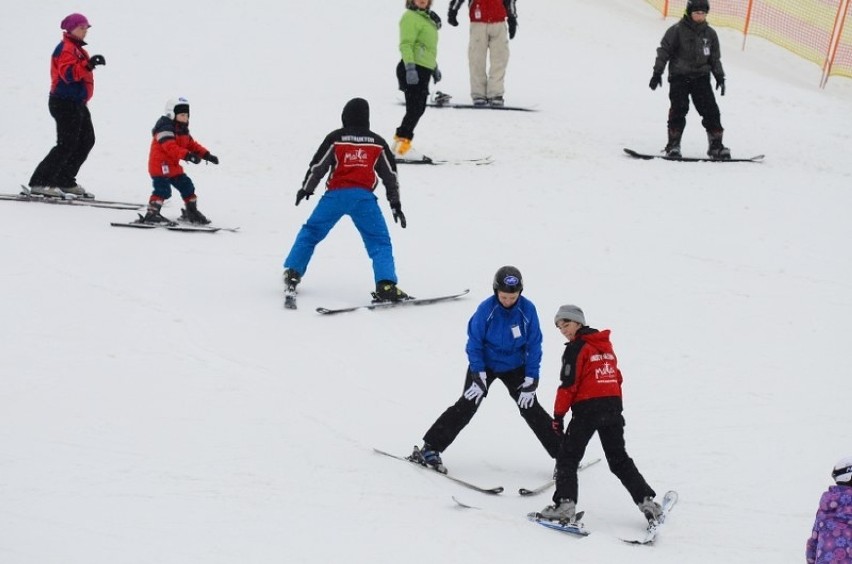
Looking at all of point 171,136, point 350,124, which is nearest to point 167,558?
point 350,124

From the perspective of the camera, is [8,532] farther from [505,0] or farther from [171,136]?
[505,0]

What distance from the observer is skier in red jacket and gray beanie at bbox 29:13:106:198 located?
1086cm

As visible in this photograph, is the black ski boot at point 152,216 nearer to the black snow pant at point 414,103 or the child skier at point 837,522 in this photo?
the black snow pant at point 414,103

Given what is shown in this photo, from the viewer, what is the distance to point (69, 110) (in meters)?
11.0

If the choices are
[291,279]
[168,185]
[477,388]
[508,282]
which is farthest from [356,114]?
[477,388]

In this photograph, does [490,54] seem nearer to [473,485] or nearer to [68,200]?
[68,200]

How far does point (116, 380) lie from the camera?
24.2 ft

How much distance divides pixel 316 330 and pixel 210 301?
36.5 inches

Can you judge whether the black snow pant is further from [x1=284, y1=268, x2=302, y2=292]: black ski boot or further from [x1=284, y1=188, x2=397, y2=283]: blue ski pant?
[x1=284, y1=268, x2=302, y2=292]: black ski boot

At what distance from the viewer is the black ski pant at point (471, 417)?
21.9 feet

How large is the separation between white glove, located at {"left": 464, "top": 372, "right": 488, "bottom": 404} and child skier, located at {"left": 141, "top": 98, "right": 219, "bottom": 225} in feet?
15.5

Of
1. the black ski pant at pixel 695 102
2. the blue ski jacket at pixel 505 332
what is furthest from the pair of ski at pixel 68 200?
the black ski pant at pixel 695 102

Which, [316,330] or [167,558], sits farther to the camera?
[316,330]

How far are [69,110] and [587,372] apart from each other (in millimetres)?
6614
